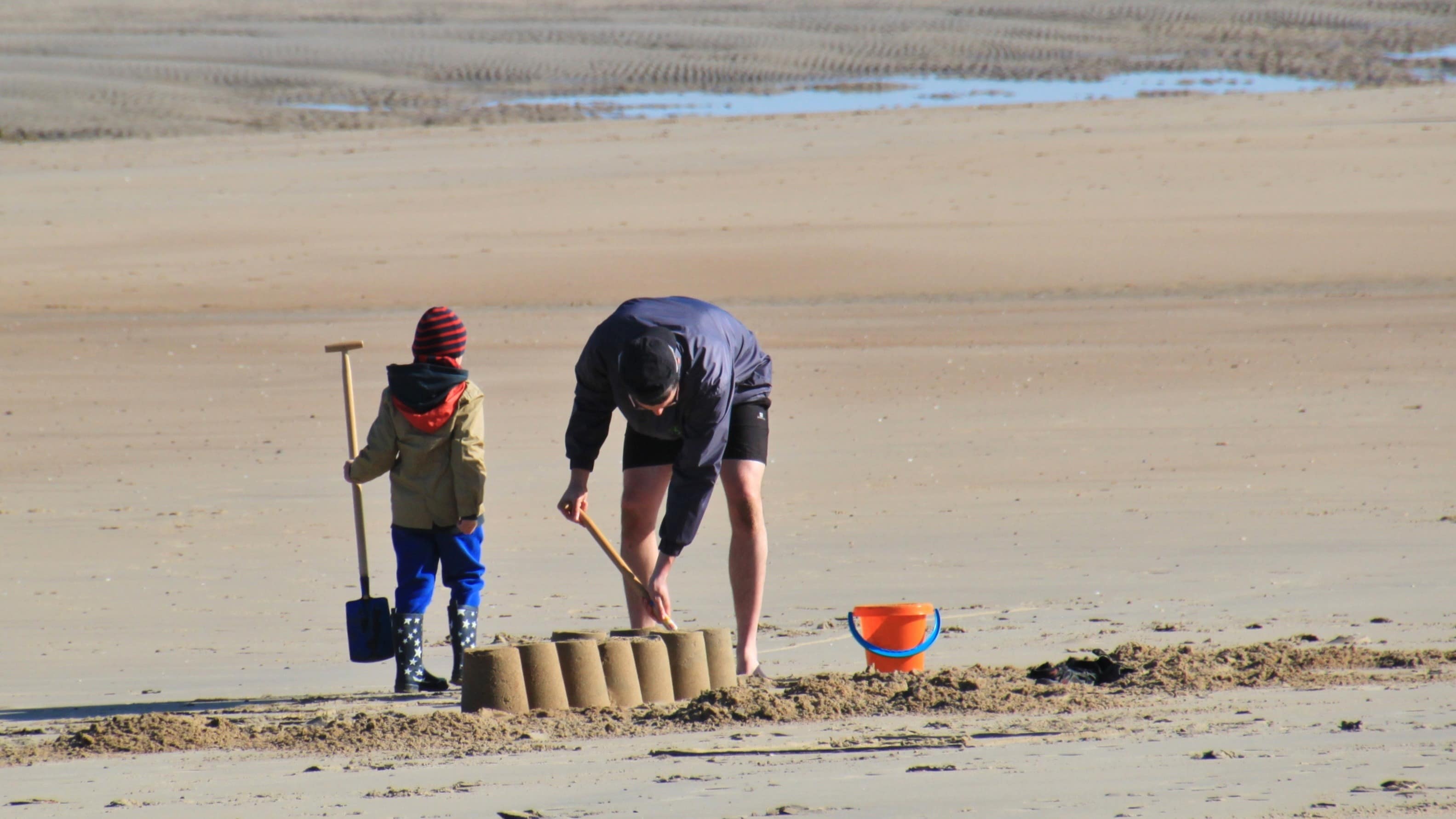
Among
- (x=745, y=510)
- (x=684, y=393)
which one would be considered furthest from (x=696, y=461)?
(x=745, y=510)

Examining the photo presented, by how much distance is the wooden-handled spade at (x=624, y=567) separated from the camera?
552 cm

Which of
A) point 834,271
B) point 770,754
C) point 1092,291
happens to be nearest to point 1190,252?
point 1092,291

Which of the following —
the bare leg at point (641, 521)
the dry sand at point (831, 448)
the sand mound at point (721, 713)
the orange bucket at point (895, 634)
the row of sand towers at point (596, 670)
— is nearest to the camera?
the dry sand at point (831, 448)

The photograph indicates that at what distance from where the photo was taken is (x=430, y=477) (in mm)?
5824

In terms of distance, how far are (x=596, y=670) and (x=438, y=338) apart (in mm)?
1254

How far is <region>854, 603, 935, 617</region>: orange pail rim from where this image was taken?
5.59 meters

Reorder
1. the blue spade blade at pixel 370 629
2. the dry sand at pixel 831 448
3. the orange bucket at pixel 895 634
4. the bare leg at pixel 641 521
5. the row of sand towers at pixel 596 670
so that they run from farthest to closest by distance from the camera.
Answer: the blue spade blade at pixel 370 629 → the bare leg at pixel 641 521 → the orange bucket at pixel 895 634 → the row of sand towers at pixel 596 670 → the dry sand at pixel 831 448

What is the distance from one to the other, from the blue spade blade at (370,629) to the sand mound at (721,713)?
1.46 ft

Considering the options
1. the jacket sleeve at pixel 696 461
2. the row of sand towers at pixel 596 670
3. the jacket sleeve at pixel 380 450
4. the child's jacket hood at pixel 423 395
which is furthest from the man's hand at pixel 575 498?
the jacket sleeve at pixel 380 450

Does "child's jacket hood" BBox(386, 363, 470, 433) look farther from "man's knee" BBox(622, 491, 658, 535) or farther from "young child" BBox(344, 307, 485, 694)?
"man's knee" BBox(622, 491, 658, 535)

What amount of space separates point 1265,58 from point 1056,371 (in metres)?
26.7

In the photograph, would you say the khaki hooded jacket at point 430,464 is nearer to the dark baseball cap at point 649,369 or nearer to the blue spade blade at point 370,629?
the blue spade blade at point 370,629

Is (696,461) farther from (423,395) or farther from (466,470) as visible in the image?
(423,395)

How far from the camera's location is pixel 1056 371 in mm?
12625
